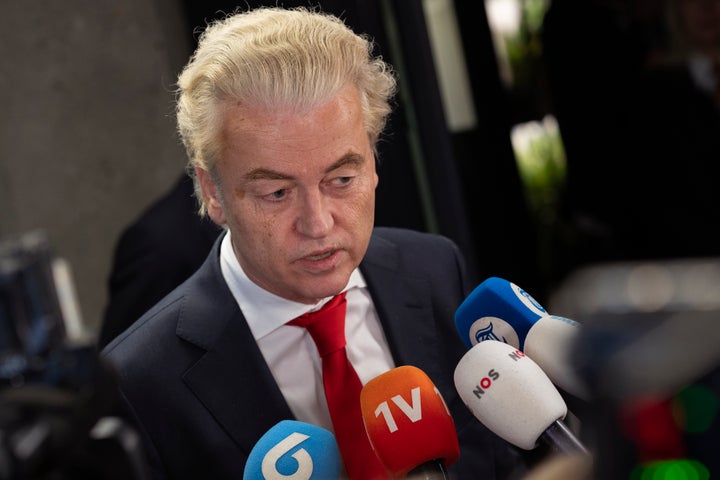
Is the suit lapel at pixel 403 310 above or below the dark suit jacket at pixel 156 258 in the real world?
below

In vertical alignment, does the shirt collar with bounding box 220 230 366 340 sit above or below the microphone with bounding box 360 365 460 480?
above

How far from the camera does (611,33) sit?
12.6 feet

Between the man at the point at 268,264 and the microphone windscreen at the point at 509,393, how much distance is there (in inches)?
11.9

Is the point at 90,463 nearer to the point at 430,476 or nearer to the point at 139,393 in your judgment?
the point at 430,476

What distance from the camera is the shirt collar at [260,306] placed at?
1.53 m

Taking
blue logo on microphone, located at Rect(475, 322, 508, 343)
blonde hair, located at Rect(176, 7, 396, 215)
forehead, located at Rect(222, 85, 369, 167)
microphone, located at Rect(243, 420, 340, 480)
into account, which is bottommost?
microphone, located at Rect(243, 420, 340, 480)

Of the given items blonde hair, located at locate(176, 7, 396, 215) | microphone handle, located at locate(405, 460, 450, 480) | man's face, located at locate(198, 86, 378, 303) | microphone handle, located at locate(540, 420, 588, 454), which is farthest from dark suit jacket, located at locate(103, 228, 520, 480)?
microphone handle, located at locate(540, 420, 588, 454)

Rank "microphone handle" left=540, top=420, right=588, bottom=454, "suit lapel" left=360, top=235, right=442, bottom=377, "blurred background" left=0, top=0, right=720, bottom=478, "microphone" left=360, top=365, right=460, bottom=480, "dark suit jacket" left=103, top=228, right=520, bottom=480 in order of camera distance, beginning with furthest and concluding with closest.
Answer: "blurred background" left=0, top=0, right=720, bottom=478 < "suit lapel" left=360, top=235, right=442, bottom=377 < "dark suit jacket" left=103, top=228, right=520, bottom=480 < "microphone" left=360, top=365, right=460, bottom=480 < "microphone handle" left=540, top=420, right=588, bottom=454

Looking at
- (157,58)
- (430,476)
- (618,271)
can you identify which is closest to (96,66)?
(157,58)

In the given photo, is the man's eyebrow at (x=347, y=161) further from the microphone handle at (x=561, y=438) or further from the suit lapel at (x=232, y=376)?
the microphone handle at (x=561, y=438)

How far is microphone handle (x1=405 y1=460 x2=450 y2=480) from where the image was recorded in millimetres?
1180

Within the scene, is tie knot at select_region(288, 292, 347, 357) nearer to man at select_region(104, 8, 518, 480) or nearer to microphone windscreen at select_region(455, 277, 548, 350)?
man at select_region(104, 8, 518, 480)

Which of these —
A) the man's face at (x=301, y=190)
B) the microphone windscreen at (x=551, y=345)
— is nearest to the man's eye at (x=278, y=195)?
the man's face at (x=301, y=190)

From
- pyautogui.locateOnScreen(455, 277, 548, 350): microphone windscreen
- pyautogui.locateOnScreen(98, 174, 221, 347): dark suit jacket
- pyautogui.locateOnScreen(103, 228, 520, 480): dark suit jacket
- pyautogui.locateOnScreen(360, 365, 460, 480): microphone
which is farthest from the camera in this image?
pyautogui.locateOnScreen(98, 174, 221, 347): dark suit jacket
